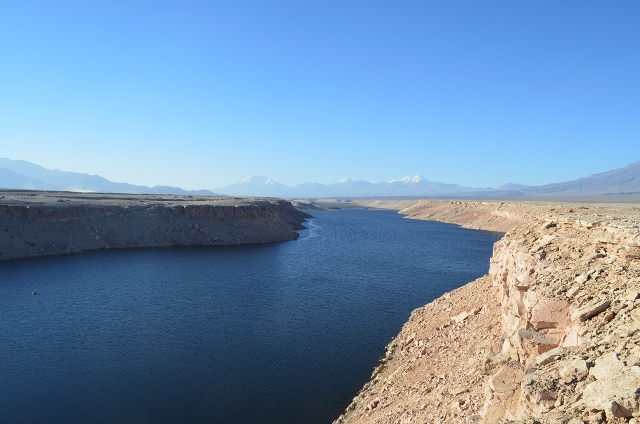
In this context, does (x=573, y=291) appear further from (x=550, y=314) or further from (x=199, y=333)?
(x=199, y=333)

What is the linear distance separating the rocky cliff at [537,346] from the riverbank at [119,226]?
50.0 meters

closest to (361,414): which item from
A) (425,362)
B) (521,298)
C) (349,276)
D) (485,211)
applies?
(425,362)

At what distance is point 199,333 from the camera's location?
1021 inches

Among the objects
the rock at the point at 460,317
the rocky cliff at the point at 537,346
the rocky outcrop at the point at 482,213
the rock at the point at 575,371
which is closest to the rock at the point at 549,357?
the rocky cliff at the point at 537,346

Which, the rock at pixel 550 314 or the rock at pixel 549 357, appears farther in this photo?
the rock at pixel 550 314

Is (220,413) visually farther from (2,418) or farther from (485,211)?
(485,211)

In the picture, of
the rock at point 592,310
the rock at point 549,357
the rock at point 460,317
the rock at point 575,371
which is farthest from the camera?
the rock at point 460,317

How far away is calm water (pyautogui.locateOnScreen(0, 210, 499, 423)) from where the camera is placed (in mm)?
18188

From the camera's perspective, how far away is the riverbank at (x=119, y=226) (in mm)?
54188

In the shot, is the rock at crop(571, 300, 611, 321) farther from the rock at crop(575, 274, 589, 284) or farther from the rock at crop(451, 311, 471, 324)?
the rock at crop(451, 311, 471, 324)

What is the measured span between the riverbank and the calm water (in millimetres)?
5342

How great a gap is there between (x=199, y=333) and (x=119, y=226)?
45211 millimetres

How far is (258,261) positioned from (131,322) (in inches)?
948

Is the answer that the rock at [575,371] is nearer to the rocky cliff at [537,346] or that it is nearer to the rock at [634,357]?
the rocky cliff at [537,346]
